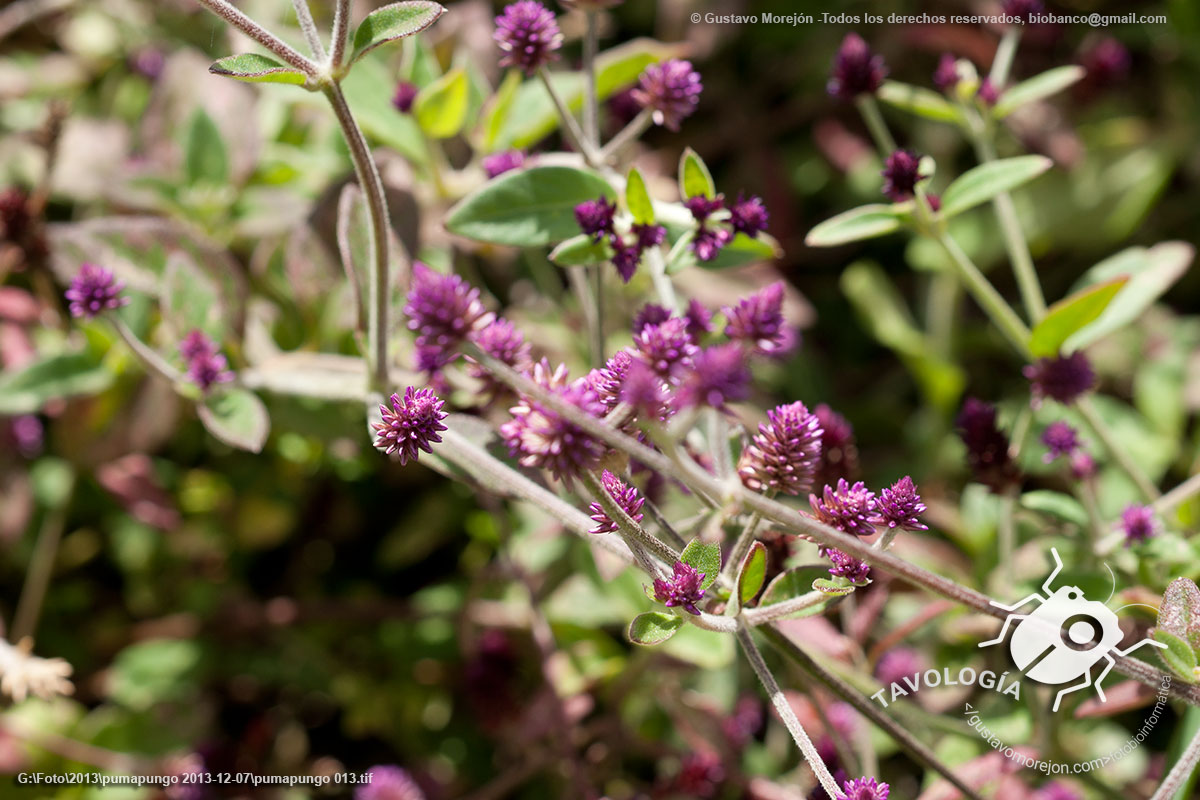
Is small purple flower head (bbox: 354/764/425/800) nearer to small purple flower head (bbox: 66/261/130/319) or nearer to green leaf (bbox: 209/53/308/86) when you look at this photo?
small purple flower head (bbox: 66/261/130/319)

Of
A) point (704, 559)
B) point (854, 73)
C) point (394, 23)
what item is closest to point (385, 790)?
point (704, 559)

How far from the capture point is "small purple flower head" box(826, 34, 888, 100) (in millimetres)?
1522

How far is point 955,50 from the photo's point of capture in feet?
A: 7.96

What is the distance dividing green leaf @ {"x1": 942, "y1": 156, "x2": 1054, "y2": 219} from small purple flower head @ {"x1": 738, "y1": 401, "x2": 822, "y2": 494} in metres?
0.57

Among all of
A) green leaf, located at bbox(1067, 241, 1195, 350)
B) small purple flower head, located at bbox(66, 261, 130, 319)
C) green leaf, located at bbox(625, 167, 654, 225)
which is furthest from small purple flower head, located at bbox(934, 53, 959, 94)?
small purple flower head, located at bbox(66, 261, 130, 319)

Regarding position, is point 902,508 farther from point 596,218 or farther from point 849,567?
point 596,218

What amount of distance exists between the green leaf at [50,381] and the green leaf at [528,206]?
2.51 feet

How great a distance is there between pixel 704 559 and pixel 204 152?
1307 mm

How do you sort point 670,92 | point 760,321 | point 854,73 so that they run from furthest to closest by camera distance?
point 854,73 → point 670,92 → point 760,321

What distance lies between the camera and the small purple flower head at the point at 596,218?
119 centimetres

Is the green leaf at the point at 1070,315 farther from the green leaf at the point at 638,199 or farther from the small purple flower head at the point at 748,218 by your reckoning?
the green leaf at the point at 638,199

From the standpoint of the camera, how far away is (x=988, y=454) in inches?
53.8

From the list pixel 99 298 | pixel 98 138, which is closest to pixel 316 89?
pixel 99 298

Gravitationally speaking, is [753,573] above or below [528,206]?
below
